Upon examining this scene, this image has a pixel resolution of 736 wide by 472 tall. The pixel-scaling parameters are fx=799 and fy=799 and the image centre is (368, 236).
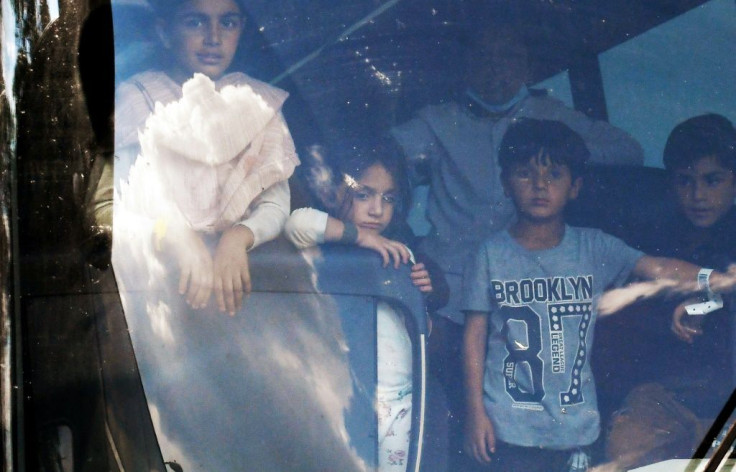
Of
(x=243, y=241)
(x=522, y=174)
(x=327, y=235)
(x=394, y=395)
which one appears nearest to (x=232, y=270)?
(x=243, y=241)

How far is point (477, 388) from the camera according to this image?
1662mm

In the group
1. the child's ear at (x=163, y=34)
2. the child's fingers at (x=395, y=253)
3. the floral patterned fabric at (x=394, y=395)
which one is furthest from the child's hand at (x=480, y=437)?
the child's ear at (x=163, y=34)

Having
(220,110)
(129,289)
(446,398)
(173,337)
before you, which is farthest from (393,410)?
(220,110)

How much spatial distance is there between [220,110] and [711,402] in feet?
3.98

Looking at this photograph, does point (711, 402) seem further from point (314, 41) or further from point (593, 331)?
point (314, 41)

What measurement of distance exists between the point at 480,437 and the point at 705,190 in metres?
0.71

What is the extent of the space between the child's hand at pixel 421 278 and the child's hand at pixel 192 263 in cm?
44

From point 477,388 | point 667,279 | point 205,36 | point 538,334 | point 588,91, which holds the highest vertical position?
point 205,36

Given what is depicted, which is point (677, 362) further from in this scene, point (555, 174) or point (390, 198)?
point (390, 198)

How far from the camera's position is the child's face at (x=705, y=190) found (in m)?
1.70

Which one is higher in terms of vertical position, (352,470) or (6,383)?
(6,383)

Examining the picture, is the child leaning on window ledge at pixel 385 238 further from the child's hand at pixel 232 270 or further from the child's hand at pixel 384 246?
the child's hand at pixel 232 270

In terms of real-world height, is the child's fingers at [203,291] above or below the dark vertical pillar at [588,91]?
below

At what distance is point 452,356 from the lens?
1669 millimetres
